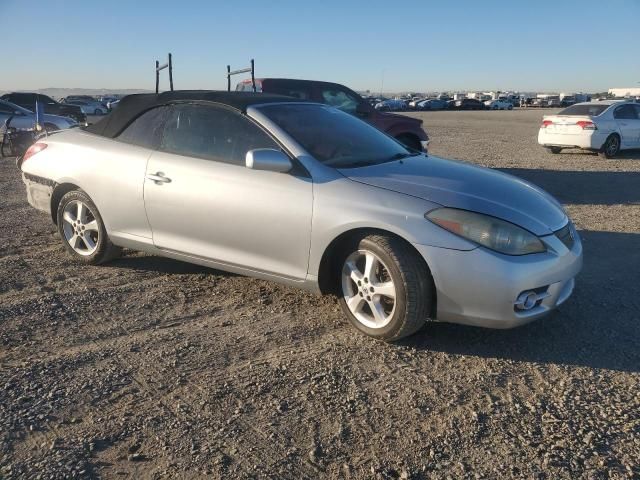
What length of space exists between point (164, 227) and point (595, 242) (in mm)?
4335

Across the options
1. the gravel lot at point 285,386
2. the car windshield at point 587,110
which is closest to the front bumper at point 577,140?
the car windshield at point 587,110

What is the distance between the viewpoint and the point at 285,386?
3.07 meters

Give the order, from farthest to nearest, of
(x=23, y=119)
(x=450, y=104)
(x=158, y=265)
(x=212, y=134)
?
(x=450, y=104) → (x=23, y=119) → (x=158, y=265) → (x=212, y=134)

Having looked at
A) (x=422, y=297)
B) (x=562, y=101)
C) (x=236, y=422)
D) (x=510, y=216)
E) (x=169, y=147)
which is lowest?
Answer: (x=236, y=422)

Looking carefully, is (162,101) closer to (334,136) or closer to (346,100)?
(334,136)

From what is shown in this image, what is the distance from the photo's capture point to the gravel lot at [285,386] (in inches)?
97.2

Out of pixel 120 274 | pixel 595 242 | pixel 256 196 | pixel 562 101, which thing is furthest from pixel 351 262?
pixel 562 101

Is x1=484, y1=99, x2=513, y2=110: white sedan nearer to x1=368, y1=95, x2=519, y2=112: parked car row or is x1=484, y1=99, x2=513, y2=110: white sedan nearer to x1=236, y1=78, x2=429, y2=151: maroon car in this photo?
x1=368, y1=95, x2=519, y2=112: parked car row

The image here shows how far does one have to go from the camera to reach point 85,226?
5.00 m

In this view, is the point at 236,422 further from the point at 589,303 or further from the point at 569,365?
the point at 589,303

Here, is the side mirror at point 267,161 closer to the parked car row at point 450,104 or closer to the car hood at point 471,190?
the car hood at point 471,190

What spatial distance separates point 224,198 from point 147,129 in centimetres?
115

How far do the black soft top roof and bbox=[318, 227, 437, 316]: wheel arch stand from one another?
4.18ft

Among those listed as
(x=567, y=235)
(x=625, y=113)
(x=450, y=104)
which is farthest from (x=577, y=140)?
(x=450, y=104)
